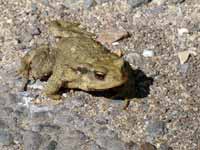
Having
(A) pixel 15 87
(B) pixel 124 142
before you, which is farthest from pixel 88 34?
(B) pixel 124 142

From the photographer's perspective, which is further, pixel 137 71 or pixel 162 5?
pixel 162 5

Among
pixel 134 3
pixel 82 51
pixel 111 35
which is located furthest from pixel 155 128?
pixel 134 3

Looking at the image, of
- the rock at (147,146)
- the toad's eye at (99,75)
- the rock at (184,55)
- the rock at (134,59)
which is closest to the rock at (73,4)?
the rock at (134,59)

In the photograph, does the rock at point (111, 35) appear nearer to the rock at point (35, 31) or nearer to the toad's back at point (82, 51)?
the toad's back at point (82, 51)

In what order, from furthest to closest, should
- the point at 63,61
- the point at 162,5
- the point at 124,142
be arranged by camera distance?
the point at 162,5 < the point at 63,61 < the point at 124,142

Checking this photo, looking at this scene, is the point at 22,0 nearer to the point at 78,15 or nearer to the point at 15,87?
the point at 78,15

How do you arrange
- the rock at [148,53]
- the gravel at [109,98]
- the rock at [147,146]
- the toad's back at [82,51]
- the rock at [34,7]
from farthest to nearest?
1. the rock at [34,7]
2. the rock at [148,53]
3. the toad's back at [82,51]
4. the gravel at [109,98]
5. the rock at [147,146]

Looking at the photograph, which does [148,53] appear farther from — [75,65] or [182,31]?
[75,65]
